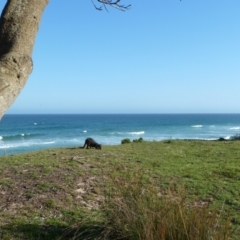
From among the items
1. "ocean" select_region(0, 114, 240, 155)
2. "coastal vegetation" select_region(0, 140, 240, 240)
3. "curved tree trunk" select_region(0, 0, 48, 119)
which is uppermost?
"curved tree trunk" select_region(0, 0, 48, 119)

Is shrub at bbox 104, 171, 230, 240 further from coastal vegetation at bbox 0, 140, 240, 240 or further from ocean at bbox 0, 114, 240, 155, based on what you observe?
ocean at bbox 0, 114, 240, 155

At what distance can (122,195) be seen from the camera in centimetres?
448

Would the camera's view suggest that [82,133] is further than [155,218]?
Yes

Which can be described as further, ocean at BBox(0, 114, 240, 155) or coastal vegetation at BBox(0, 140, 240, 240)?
ocean at BBox(0, 114, 240, 155)

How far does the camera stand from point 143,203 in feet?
13.7

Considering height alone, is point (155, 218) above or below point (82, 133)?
above

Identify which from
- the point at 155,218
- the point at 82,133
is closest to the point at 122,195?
the point at 155,218

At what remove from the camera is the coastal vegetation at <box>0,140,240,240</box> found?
12.6 ft

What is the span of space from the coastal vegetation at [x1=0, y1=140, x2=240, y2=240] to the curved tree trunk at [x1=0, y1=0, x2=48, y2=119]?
2.32m

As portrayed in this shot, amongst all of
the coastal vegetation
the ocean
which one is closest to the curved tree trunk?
the coastal vegetation

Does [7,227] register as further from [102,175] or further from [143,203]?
[102,175]

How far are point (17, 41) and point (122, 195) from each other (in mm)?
2916

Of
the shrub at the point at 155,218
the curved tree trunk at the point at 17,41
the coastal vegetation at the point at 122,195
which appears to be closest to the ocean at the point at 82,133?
the coastal vegetation at the point at 122,195

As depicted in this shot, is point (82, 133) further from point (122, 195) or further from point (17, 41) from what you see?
point (17, 41)
